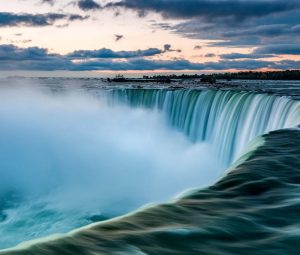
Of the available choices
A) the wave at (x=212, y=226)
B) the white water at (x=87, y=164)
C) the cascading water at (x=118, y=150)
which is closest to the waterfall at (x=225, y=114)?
the cascading water at (x=118, y=150)

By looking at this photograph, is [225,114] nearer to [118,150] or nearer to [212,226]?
[118,150]

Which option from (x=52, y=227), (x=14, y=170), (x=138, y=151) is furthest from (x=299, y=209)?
(x=138, y=151)

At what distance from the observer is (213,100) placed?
2266cm

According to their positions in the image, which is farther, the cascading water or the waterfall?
the waterfall

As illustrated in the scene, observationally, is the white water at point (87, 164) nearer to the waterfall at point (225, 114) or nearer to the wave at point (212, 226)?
the waterfall at point (225, 114)

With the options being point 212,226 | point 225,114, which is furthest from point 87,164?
point 212,226

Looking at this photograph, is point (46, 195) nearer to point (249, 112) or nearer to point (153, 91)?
point (249, 112)

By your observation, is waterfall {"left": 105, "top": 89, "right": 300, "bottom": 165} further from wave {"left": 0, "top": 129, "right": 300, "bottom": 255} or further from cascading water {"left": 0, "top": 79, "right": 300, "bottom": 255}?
wave {"left": 0, "top": 129, "right": 300, "bottom": 255}

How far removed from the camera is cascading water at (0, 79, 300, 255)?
14.8 m

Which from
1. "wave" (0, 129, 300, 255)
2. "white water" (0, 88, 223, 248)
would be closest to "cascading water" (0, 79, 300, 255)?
"white water" (0, 88, 223, 248)

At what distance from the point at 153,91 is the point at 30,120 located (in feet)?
35.6

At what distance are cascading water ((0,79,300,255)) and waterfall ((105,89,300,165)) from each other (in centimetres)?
5

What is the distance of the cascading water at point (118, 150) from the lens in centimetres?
1479

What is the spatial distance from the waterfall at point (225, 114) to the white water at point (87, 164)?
65cm
